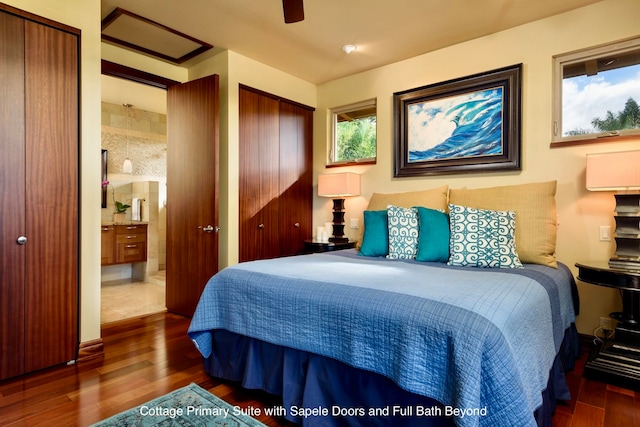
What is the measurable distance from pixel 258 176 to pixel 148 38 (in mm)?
1635

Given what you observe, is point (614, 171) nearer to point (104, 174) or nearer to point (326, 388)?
point (326, 388)

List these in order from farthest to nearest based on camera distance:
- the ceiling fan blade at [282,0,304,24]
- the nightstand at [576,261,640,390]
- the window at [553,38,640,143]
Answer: the window at [553,38,640,143] < the nightstand at [576,261,640,390] < the ceiling fan blade at [282,0,304,24]

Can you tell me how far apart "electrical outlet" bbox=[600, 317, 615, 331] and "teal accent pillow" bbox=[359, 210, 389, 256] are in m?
1.70

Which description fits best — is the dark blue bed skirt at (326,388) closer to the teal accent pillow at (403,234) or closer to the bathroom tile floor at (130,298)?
the teal accent pillow at (403,234)

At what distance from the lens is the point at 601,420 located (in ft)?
5.87

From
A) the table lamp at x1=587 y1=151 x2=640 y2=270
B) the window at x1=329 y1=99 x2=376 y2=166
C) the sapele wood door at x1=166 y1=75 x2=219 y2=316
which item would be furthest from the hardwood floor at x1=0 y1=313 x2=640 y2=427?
the window at x1=329 y1=99 x2=376 y2=166

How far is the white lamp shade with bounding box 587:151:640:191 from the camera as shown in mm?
2242

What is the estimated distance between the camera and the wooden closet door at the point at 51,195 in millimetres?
2297

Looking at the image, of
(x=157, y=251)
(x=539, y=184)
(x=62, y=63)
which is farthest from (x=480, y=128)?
(x=157, y=251)

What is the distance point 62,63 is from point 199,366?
229cm

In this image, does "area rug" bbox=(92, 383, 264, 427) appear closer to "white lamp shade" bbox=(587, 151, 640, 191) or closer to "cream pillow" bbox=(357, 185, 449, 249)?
"cream pillow" bbox=(357, 185, 449, 249)

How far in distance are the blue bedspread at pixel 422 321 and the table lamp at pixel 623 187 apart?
1.57 feet

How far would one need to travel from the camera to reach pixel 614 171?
2.32m

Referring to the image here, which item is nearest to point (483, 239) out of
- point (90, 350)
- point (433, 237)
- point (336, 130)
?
point (433, 237)
